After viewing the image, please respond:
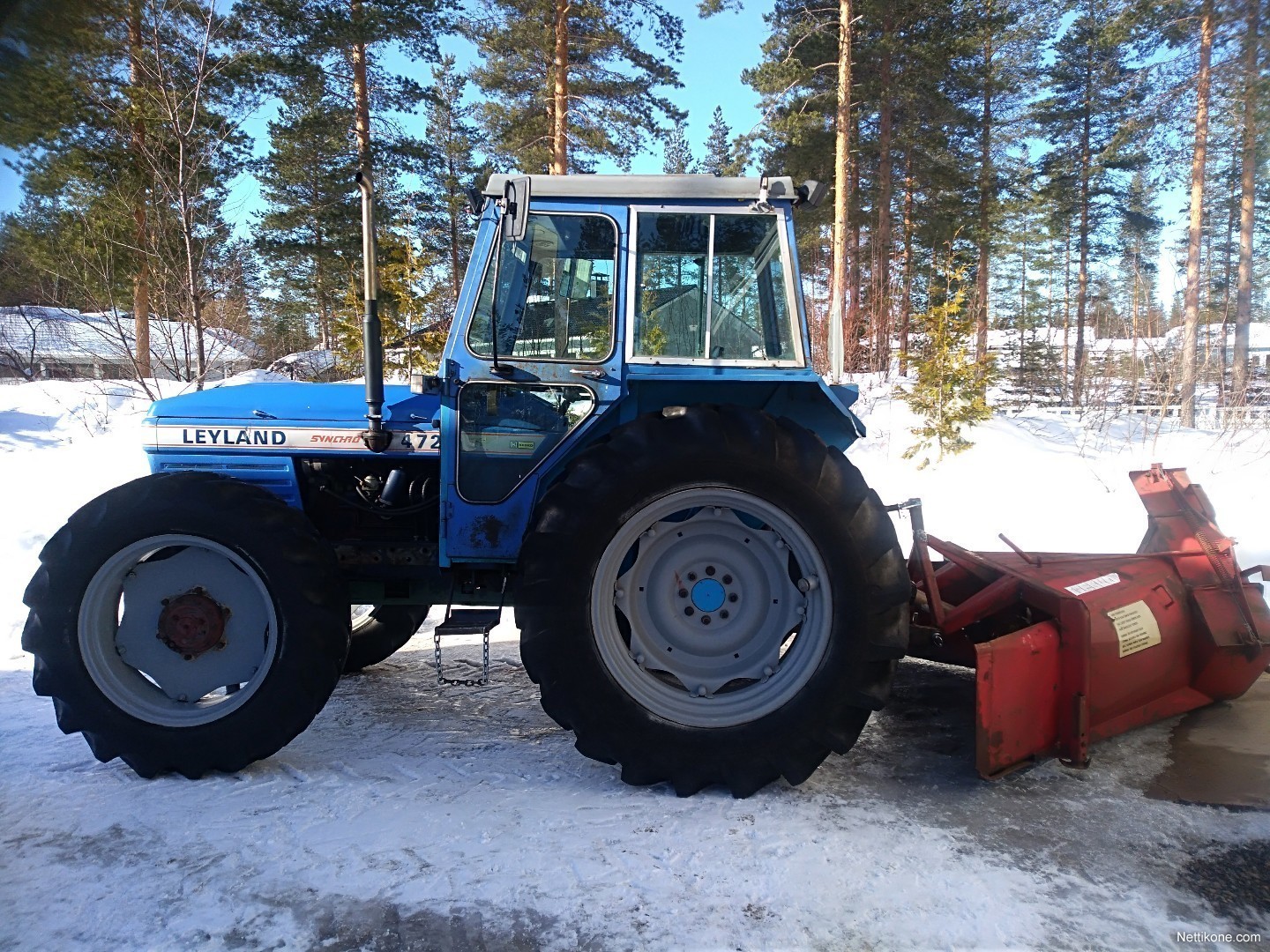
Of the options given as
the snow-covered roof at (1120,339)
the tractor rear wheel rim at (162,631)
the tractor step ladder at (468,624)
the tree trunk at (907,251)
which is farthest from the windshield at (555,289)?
the tree trunk at (907,251)

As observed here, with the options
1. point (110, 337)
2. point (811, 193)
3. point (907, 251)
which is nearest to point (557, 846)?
point (811, 193)

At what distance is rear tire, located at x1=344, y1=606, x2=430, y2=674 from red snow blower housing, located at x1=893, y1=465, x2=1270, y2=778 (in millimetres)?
2637

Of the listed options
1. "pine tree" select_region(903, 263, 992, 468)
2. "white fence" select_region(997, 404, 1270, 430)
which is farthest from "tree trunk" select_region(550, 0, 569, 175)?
"white fence" select_region(997, 404, 1270, 430)

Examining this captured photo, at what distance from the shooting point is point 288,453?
11.4 ft

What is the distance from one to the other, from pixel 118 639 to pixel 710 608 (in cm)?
233

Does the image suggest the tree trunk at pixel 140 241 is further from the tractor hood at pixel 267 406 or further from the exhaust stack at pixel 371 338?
the exhaust stack at pixel 371 338

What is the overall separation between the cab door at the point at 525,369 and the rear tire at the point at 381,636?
1.29 metres

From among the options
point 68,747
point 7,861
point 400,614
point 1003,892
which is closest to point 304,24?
point 400,614

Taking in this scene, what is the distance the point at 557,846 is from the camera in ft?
8.38

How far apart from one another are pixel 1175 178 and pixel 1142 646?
19009 mm

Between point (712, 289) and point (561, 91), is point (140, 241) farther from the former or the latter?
point (712, 289)

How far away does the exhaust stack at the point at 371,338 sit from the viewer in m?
2.90

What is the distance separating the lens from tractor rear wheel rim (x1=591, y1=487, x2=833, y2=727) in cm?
305

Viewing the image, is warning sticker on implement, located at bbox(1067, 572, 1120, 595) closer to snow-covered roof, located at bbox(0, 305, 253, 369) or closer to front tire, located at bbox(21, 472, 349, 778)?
front tire, located at bbox(21, 472, 349, 778)
